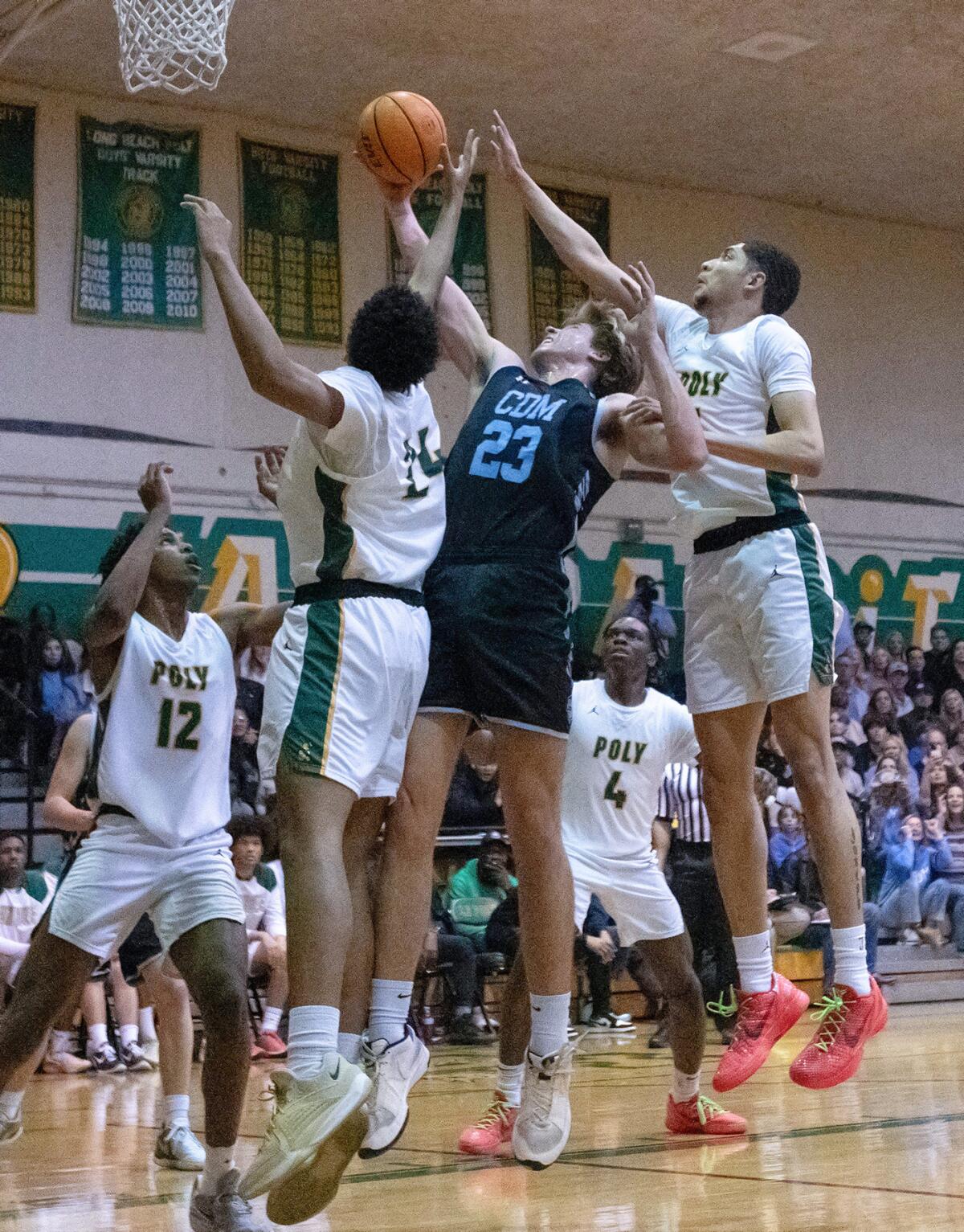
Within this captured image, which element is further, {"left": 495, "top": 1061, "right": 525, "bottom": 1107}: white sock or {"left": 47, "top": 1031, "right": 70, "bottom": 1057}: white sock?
{"left": 47, "top": 1031, "right": 70, "bottom": 1057}: white sock

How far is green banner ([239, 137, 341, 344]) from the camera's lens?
13.4 m

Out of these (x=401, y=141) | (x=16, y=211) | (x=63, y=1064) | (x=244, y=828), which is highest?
(x=16, y=211)

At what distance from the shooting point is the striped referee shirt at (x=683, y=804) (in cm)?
1055

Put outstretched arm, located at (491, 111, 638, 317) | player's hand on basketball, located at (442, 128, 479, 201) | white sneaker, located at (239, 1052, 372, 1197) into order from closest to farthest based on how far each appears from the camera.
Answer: white sneaker, located at (239, 1052, 372, 1197)
player's hand on basketball, located at (442, 128, 479, 201)
outstretched arm, located at (491, 111, 638, 317)

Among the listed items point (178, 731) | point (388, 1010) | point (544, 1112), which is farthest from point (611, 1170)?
point (178, 731)

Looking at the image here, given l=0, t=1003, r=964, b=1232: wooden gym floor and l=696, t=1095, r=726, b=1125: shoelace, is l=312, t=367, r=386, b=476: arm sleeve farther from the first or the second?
l=696, t=1095, r=726, b=1125: shoelace

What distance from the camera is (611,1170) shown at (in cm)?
492

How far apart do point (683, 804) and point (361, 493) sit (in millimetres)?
6897

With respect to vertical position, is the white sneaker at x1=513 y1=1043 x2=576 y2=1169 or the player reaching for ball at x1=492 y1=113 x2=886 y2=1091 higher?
the player reaching for ball at x1=492 y1=113 x2=886 y2=1091

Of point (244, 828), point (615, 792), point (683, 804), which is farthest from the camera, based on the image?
point (683, 804)

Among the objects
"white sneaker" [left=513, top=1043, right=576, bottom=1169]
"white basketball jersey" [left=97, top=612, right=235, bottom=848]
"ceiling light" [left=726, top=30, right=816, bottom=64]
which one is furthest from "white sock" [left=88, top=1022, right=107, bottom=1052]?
"ceiling light" [left=726, top=30, right=816, bottom=64]

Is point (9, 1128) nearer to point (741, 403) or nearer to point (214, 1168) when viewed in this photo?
point (214, 1168)

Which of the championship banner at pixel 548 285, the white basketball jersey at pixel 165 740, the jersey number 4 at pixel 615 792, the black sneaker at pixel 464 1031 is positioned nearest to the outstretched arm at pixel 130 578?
the white basketball jersey at pixel 165 740

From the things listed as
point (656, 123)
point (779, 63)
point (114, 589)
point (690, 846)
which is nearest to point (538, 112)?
point (656, 123)
